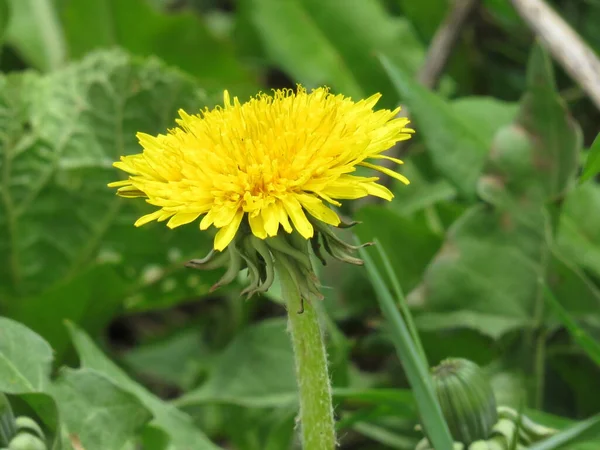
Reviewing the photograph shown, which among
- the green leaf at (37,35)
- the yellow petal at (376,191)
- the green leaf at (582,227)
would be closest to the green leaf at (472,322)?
the green leaf at (582,227)


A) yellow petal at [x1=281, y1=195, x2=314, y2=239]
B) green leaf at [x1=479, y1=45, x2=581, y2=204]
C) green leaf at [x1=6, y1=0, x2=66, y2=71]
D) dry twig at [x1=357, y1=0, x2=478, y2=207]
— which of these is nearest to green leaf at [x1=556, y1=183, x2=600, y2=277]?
green leaf at [x1=479, y1=45, x2=581, y2=204]

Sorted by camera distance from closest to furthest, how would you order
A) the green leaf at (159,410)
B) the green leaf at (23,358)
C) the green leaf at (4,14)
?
1. the green leaf at (23,358)
2. the green leaf at (159,410)
3. the green leaf at (4,14)

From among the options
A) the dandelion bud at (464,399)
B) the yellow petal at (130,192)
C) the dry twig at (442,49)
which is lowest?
the dandelion bud at (464,399)

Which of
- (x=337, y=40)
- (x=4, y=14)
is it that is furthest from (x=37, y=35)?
(x=337, y=40)

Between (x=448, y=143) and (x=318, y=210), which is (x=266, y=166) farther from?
(x=448, y=143)

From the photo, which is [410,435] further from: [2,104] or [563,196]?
[2,104]

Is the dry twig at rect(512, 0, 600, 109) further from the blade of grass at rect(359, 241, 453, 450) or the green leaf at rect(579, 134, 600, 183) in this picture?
the blade of grass at rect(359, 241, 453, 450)

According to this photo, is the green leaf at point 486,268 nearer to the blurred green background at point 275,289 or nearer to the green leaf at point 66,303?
the blurred green background at point 275,289
